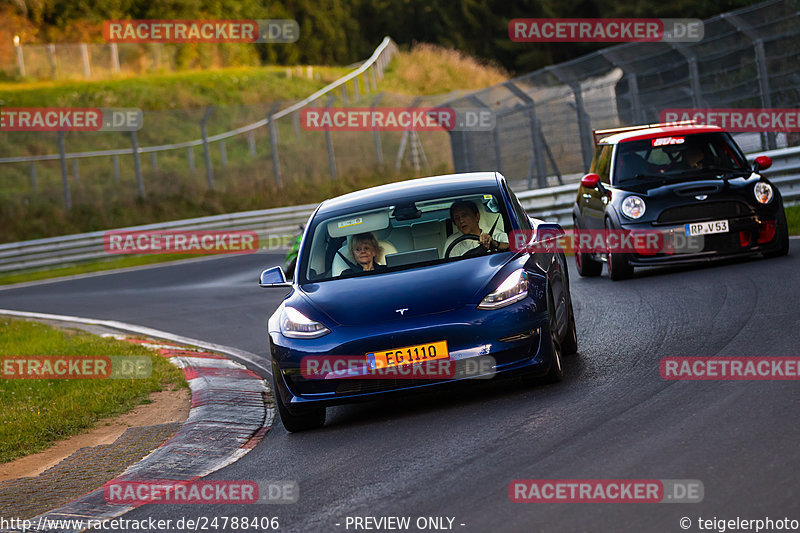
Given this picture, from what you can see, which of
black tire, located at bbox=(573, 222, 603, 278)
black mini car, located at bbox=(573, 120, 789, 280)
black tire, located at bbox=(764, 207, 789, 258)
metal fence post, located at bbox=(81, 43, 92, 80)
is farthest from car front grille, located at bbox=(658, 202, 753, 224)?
metal fence post, located at bbox=(81, 43, 92, 80)

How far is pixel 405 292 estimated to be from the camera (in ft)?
25.5

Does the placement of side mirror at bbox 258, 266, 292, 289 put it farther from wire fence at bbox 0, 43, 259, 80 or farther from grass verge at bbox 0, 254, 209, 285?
wire fence at bbox 0, 43, 259, 80

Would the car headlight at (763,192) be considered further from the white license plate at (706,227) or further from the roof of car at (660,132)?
the roof of car at (660,132)

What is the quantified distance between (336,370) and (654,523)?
3237mm

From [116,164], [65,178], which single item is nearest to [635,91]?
[65,178]

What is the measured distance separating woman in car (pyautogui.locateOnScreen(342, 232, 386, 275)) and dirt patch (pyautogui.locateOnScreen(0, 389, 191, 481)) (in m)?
1.83

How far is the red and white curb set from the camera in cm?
667

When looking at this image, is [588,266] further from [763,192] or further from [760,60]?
[760,60]

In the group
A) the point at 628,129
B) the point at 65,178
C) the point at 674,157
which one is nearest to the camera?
the point at 674,157

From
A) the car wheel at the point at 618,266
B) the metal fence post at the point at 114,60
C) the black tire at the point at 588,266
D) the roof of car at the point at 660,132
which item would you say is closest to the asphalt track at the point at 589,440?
the car wheel at the point at 618,266

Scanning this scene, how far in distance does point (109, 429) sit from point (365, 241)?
8.17ft

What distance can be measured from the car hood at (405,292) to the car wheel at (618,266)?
5375 millimetres

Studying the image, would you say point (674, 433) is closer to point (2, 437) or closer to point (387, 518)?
point (387, 518)

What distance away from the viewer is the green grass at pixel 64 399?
9047 mm
